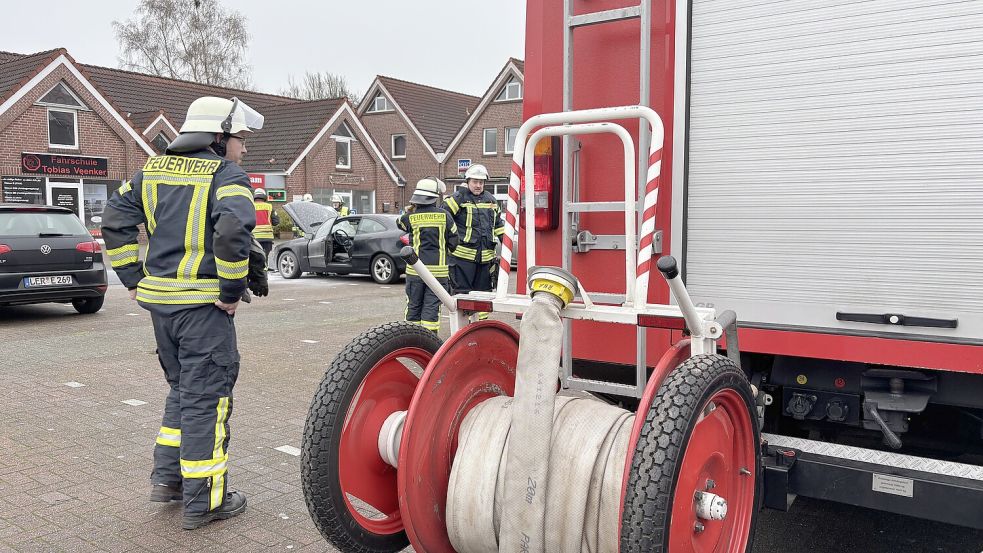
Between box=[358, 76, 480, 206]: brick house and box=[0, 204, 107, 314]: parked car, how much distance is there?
106 ft

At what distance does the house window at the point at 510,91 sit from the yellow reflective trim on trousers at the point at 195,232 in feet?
119

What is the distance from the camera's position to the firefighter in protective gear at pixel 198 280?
12.5 feet

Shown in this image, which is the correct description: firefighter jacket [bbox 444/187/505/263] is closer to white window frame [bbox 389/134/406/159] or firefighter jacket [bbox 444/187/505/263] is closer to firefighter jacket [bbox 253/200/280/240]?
firefighter jacket [bbox 253/200/280/240]

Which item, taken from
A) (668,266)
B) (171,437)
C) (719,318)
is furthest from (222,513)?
(668,266)

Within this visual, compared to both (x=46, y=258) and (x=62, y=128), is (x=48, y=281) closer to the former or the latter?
(x=46, y=258)

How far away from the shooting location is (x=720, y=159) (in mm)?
3131

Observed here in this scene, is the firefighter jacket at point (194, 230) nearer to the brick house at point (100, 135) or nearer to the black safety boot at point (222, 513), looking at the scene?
the black safety boot at point (222, 513)

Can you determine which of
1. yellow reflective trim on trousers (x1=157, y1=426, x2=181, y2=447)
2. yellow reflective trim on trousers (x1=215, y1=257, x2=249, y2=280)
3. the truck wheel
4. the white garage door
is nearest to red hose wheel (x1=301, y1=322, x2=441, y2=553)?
yellow reflective trim on trousers (x1=215, y1=257, x2=249, y2=280)

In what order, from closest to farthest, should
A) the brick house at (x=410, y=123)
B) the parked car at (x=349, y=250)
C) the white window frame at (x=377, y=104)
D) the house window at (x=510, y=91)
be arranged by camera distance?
the parked car at (x=349, y=250)
the house window at (x=510, y=91)
the brick house at (x=410, y=123)
the white window frame at (x=377, y=104)

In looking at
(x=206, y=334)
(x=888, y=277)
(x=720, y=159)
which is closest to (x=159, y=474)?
(x=206, y=334)

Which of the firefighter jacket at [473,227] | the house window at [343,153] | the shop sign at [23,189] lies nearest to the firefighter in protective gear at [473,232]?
the firefighter jacket at [473,227]

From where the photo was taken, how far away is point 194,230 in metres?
3.85

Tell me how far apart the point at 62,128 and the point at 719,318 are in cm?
2939

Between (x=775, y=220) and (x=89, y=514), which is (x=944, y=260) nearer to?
(x=775, y=220)
